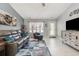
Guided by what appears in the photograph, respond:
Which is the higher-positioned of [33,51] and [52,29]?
[52,29]

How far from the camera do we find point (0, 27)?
3.42 m

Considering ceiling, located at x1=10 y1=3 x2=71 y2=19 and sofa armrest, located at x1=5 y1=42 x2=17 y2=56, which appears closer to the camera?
sofa armrest, located at x1=5 y1=42 x2=17 y2=56

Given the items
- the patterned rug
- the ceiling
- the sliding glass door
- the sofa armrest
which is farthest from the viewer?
the sliding glass door

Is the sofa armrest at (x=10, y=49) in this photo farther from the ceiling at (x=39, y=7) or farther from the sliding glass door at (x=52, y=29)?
the sliding glass door at (x=52, y=29)

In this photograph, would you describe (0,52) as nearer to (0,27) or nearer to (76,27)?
(0,27)

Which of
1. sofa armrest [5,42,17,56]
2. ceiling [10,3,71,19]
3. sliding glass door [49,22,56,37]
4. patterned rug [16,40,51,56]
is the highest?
ceiling [10,3,71,19]

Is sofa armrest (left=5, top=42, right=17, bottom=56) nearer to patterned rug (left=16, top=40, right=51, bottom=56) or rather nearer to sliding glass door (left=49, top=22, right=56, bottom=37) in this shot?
patterned rug (left=16, top=40, right=51, bottom=56)

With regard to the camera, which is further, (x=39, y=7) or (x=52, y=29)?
(x=52, y=29)

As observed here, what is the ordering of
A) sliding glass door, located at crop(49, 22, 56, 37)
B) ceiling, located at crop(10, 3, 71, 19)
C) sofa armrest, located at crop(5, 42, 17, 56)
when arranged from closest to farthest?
sofa armrest, located at crop(5, 42, 17, 56) → ceiling, located at crop(10, 3, 71, 19) → sliding glass door, located at crop(49, 22, 56, 37)

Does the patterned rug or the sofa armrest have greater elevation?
the sofa armrest

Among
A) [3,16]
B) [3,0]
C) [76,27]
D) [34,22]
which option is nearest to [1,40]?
[3,16]

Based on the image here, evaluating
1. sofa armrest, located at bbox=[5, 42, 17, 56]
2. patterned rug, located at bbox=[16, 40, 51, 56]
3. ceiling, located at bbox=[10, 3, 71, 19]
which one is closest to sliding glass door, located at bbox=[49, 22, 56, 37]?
ceiling, located at bbox=[10, 3, 71, 19]

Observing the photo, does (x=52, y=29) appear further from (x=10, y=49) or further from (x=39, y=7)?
(x=10, y=49)

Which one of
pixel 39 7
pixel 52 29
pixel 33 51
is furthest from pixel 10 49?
pixel 52 29
